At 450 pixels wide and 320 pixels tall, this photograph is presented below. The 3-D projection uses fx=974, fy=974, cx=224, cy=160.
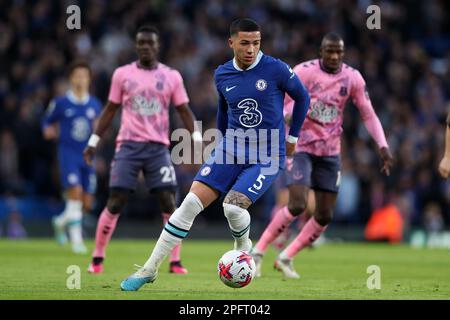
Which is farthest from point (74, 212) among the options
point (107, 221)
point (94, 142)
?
point (94, 142)

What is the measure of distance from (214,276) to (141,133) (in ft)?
6.38

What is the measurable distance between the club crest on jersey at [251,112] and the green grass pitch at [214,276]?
64.0 inches

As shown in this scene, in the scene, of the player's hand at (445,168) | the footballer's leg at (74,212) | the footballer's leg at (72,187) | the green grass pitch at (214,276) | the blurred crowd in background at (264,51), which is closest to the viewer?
the green grass pitch at (214,276)

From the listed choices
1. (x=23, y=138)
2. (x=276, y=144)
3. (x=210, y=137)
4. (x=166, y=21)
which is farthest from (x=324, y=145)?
(x=166, y=21)

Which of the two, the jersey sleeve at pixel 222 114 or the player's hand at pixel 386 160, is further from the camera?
→ the player's hand at pixel 386 160

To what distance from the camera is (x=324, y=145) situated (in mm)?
11656

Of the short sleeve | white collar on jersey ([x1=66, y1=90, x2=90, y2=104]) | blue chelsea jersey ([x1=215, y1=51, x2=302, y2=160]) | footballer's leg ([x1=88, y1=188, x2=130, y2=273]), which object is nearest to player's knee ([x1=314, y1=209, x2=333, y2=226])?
the short sleeve

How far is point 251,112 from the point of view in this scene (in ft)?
30.9

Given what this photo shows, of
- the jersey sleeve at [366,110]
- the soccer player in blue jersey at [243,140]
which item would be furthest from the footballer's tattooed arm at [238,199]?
the jersey sleeve at [366,110]

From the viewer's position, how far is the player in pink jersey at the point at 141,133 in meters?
11.7

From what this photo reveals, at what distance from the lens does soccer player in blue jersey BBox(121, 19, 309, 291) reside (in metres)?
9.12

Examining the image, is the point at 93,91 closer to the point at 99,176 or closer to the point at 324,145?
the point at 99,176

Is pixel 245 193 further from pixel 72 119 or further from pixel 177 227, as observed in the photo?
pixel 72 119

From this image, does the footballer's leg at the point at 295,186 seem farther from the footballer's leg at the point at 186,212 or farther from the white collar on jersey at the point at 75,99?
the white collar on jersey at the point at 75,99
